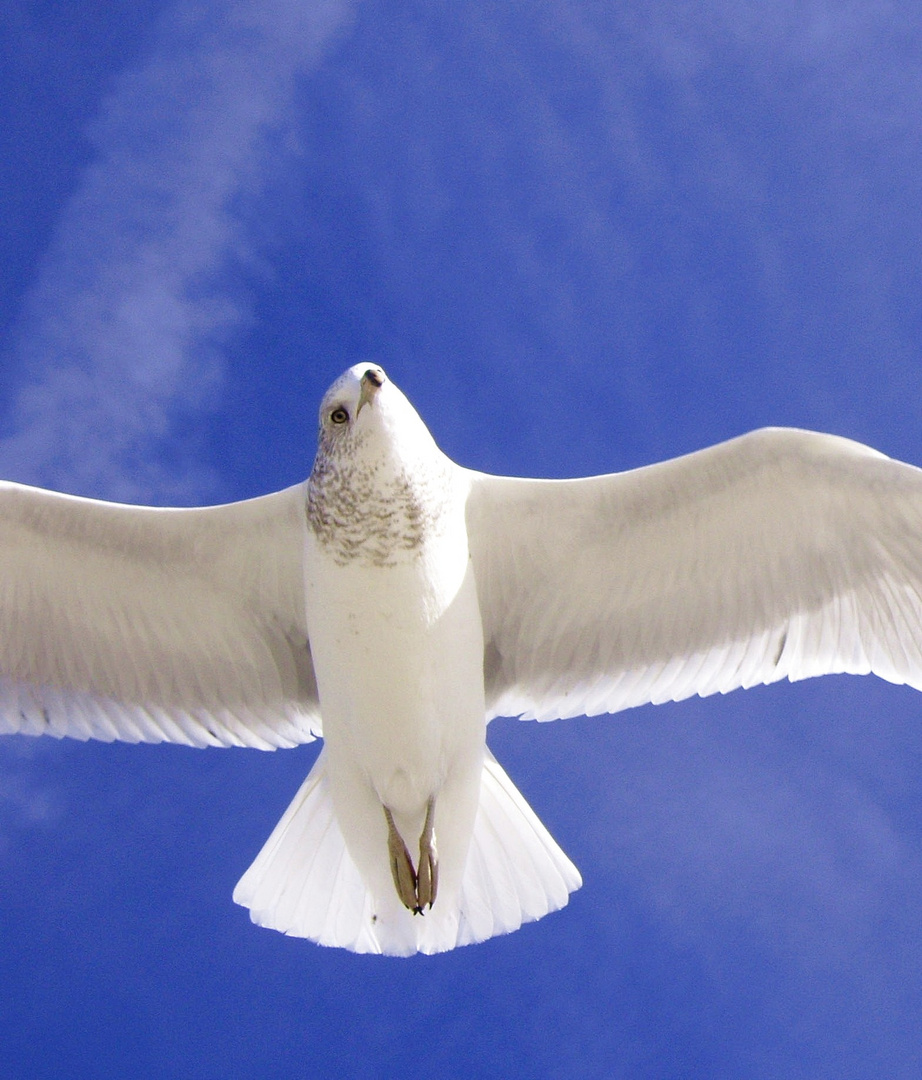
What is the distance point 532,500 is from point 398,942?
137cm

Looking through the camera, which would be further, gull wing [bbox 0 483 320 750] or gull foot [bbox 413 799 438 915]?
gull wing [bbox 0 483 320 750]

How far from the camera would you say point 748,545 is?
4.84m

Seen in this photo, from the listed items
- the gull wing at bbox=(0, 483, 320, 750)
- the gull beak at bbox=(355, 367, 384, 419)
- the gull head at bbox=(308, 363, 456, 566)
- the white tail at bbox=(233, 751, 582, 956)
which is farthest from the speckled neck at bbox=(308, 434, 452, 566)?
the white tail at bbox=(233, 751, 582, 956)

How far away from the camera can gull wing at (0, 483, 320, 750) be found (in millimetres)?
4832

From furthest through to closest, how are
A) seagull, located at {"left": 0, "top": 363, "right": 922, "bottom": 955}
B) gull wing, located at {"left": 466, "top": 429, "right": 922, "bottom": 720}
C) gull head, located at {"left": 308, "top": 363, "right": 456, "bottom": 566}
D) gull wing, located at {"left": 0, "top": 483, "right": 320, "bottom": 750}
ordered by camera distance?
gull wing, located at {"left": 0, "top": 483, "right": 320, "bottom": 750}
gull wing, located at {"left": 466, "top": 429, "right": 922, "bottom": 720}
seagull, located at {"left": 0, "top": 363, "right": 922, "bottom": 955}
gull head, located at {"left": 308, "top": 363, "right": 456, "bottom": 566}

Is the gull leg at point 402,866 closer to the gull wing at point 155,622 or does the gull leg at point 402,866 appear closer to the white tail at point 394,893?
the white tail at point 394,893

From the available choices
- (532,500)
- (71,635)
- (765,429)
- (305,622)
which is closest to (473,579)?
(532,500)

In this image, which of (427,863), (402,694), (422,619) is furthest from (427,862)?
(422,619)

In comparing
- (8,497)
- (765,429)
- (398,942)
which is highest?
(8,497)

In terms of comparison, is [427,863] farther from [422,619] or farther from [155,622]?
[155,622]

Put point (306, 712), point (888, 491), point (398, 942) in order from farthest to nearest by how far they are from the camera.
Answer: point (306, 712), point (398, 942), point (888, 491)

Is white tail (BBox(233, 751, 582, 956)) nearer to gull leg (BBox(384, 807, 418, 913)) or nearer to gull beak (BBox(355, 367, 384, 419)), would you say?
gull leg (BBox(384, 807, 418, 913))

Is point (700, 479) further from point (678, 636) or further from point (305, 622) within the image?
point (305, 622)

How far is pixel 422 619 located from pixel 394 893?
0.92 m
